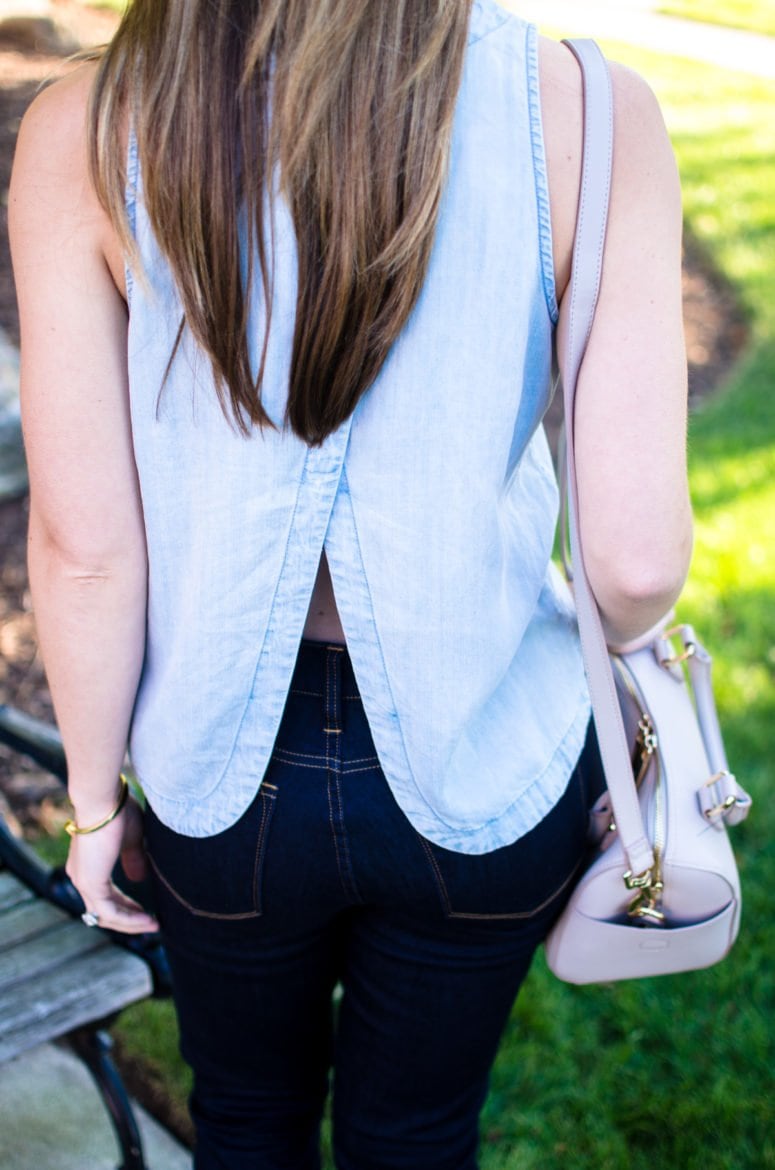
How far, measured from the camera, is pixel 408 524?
1.20 m

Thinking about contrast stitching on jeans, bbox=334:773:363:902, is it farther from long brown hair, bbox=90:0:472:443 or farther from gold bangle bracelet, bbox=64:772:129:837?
long brown hair, bbox=90:0:472:443

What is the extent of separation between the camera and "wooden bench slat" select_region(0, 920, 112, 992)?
6.30 feet

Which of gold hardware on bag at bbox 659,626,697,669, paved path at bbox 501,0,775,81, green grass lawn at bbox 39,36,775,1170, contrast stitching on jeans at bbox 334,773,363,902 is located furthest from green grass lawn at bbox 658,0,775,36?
contrast stitching on jeans at bbox 334,773,363,902

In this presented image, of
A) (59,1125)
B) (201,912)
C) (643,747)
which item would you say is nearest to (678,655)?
(643,747)

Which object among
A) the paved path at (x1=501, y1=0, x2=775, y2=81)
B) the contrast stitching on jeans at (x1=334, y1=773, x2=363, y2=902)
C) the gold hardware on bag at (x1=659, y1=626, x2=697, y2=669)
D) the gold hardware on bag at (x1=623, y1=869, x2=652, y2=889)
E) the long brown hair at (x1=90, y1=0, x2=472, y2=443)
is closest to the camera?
the long brown hair at (x1=90, y1=0, x2=472, y2=443)

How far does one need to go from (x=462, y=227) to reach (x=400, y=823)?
674mm

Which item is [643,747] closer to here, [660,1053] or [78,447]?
[78,447]

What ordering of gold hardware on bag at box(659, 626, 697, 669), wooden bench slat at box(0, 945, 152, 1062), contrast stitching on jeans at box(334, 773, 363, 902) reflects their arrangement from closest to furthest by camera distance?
1. contrast stitching on jeans at box(334, 773, 363, 902)
2. gold hardware on bag at box(659, 626, 697, 669)
3. wooden bench slat at box(0, 945, 152, 1062)

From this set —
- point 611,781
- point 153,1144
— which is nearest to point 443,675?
point 611,781

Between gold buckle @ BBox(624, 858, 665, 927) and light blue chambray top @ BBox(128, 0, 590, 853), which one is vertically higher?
light blue chambray top @ BBox(128, 0, 590, 853)

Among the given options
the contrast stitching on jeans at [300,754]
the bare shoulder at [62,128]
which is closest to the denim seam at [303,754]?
the contrast stitching on jeans at [300,754]

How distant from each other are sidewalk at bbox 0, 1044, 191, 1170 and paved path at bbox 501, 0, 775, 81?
11493mm

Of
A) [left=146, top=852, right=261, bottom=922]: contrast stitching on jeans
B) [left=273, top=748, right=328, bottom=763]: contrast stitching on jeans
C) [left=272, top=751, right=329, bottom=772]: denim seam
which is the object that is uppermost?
[left=273, top=748, right=328, bottom=763]: contrast stitching on jeans

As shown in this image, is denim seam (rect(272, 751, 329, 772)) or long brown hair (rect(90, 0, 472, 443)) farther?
denim seam (rect(272, 751, 329, 772))
